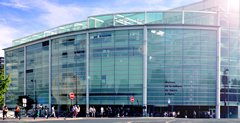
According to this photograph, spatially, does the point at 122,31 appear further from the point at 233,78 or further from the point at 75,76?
the point at 233,78

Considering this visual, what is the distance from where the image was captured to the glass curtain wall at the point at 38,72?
81.1 m

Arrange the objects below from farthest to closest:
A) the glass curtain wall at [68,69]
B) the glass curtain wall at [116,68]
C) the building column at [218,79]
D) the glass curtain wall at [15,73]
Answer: the glass curtain wall at [15,73], the glass curtain wall at [68,69], the glass curtain wall at [116,68], the building column at [218,79]

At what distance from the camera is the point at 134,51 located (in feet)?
217

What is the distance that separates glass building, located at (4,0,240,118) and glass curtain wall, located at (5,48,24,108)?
77.8ft

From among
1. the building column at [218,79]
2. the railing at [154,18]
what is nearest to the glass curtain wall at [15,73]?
the railing at [154,18]

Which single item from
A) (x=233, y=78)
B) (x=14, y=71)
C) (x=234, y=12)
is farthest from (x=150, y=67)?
(x=14, y=71)

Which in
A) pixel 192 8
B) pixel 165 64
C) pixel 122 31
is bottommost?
pixel 165 64

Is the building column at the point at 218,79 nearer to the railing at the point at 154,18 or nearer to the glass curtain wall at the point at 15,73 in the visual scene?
the railing at the point at 154,18

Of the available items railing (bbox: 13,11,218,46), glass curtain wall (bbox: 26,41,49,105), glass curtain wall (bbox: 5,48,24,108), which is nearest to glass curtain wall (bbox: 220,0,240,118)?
railing (bbox: 13,11,218,46)

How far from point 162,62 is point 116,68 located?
906 cm

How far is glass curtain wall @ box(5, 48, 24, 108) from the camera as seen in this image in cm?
9069

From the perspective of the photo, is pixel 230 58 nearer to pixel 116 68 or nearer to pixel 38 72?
pixel 116 68

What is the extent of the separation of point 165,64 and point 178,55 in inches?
117

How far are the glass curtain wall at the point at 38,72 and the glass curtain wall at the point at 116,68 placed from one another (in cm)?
1598
